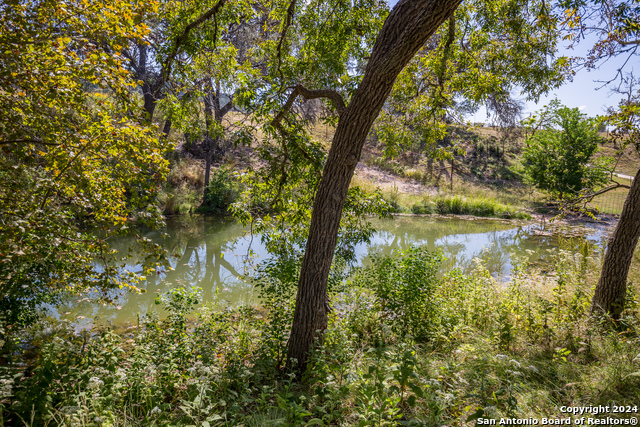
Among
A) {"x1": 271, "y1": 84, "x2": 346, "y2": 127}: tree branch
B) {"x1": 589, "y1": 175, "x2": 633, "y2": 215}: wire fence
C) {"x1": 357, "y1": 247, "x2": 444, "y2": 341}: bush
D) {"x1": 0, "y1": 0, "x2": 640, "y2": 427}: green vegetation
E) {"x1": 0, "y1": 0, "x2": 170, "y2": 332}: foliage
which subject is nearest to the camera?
{"x1": 0, "y1": 0, "x2": 640, "y2": 427}: green vegetation

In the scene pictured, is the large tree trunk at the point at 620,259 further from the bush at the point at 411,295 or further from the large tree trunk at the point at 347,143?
the large tree trunk at the point at 347,143

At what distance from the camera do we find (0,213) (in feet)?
8.42

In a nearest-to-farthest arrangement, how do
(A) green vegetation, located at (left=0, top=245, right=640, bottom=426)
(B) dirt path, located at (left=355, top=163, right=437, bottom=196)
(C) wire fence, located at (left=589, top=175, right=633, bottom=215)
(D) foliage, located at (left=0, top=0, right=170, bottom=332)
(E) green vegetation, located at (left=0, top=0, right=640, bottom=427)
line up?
(A) green vegetation, located at (left=0, top=245, right=640, bottom=426), (E) green vegetation, located at (left=0, top=0, right=640, bottom=427), (D) foliage, located at (left=0, top=0, right=170, bottom=332), (C) wire fence, located at (left=589, top=175, right=633, bottom=215), (B) dirt path, located at (left=355, top=163, right=437, bottom=196)

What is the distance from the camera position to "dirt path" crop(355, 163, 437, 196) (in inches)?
758

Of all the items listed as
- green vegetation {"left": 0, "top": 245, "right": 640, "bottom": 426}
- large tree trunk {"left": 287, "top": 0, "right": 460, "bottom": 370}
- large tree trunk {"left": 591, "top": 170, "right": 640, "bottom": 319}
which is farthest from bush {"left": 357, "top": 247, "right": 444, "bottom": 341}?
large tree trunk {"left": 591, "top": 170, "right": 640, "bottom": 319}

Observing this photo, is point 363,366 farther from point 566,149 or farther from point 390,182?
point 390,182

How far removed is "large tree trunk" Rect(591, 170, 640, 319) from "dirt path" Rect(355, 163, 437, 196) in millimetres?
14567

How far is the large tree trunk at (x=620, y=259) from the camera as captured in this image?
3537mm

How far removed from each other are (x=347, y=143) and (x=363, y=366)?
2.14 m

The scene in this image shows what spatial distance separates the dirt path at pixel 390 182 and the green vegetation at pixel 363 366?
14317mm

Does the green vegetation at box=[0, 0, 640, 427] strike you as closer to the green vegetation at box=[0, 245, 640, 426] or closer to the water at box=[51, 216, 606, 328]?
the green vegetation at box=[0, 245, 640, 426]

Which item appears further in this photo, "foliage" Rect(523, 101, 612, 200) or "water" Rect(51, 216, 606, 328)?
"foliage" Rect(523, 101, 612, 200)

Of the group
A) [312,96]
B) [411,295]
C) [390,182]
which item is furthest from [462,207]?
[312,96]

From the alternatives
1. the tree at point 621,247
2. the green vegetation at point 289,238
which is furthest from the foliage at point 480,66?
the tree at point 621,247
